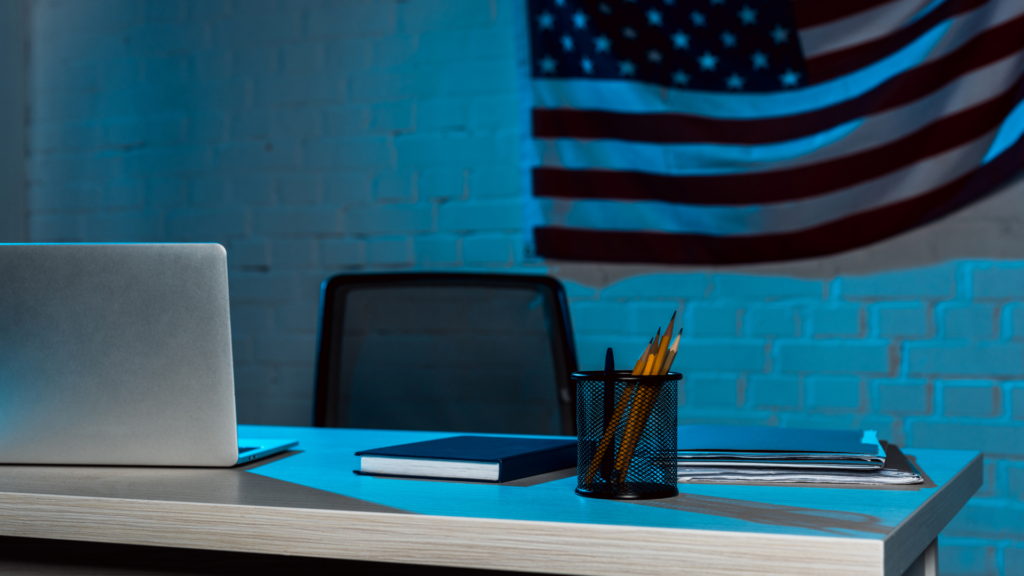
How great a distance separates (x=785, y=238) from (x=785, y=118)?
0.26 meters

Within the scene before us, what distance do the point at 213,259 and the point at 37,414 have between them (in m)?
0.23

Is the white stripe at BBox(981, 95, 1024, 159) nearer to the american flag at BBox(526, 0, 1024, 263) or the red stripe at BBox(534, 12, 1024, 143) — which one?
the american flag at BBox(526, 0, 1024, 263)

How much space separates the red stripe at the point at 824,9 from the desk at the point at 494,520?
1345mm

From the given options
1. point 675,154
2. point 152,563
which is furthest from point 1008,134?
point 152,563

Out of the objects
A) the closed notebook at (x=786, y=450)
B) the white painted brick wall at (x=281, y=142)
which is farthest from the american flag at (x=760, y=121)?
the closed notebook at (x=786, y=450)

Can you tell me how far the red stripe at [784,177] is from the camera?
185cm

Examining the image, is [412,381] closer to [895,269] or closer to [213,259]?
[895,269]

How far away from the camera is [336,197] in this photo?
2326 mm

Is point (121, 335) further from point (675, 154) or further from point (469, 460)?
point (675, 154)

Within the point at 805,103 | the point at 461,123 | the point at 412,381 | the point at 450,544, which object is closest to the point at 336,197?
the point at 461,123

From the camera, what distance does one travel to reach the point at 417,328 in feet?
6.29

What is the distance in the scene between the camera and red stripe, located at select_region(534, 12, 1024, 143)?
1838 mm

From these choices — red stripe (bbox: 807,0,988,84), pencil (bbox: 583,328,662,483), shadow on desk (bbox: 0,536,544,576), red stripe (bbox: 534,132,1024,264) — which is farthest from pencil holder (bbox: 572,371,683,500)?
red stripe (bbox: 807,0,988,84)

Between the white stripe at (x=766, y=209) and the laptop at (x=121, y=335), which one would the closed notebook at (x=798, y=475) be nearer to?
the laptop at (x=121, y=335)
